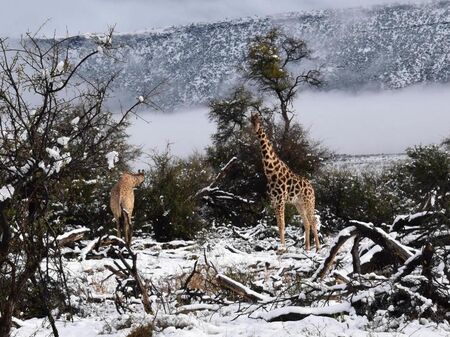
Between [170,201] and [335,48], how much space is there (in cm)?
12484

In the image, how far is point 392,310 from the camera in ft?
16.2

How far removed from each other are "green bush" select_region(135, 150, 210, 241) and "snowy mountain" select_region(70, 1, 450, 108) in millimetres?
109734

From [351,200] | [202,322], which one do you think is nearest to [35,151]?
[202,322]

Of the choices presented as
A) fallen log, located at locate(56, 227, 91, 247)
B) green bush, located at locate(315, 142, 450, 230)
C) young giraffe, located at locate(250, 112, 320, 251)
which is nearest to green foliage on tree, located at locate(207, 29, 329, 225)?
green bush, located at locate(315, 142, 450, 230)

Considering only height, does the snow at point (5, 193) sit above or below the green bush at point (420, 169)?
above

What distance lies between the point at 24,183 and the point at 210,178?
14623mm

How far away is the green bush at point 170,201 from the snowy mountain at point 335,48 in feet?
360

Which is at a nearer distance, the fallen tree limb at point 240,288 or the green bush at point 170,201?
the fallen tree limb at point 240,288

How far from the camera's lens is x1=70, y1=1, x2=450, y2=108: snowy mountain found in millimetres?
130375

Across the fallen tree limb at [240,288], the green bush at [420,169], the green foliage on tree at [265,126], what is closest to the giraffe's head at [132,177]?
the green foliage on tree at [265,126]

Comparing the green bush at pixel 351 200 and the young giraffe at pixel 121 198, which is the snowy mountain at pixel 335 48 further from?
the young giraffe at pixel 121 198

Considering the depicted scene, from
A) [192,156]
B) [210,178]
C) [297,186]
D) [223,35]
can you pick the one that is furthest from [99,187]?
[223,35]

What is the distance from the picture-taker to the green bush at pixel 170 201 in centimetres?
1627

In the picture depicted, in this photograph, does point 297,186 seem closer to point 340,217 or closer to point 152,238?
point 152,238
